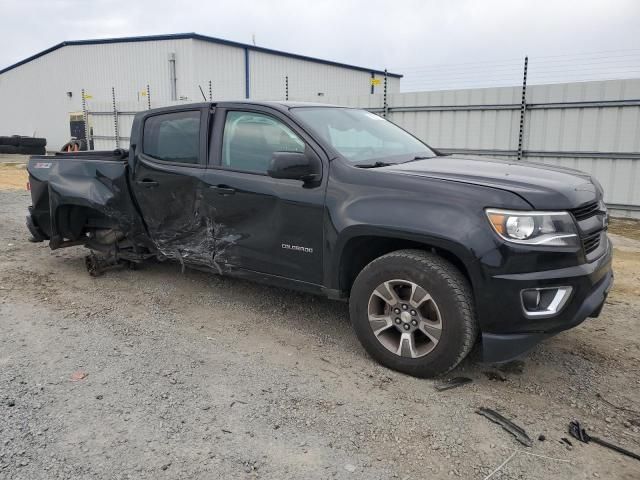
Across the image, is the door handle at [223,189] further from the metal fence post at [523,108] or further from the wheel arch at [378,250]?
the metal fence post at [523,108]

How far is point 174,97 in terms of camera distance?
2536cm

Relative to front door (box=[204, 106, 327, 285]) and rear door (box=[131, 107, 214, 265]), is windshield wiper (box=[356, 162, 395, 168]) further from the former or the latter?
rear door (box=[131, 107, 214, 265])

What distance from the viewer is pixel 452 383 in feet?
11.3

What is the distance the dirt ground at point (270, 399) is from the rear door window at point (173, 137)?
135cm

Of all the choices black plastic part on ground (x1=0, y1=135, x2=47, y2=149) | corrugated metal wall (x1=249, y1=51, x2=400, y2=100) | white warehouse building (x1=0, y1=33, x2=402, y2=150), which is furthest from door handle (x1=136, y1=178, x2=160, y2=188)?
black plastic part on ground (x1=0, y1=135, x2=47, y2=149)

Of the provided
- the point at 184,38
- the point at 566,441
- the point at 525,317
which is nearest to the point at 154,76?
the point at 184,38

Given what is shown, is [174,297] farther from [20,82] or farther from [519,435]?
[20,82]

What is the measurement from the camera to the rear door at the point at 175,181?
15.1 feet

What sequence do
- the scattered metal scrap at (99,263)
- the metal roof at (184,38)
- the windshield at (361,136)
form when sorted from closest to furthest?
the windshield at (361,136), the scattered metal scrap at (99,263), the metal roof at (184,38)

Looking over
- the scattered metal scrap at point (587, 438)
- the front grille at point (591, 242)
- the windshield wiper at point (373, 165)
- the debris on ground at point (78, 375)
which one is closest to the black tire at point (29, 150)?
the debris on ground at point (78, 375)

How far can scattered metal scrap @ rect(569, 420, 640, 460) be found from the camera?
2.70 metres

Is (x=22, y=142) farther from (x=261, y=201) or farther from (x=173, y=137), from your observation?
(x=261, y=201)

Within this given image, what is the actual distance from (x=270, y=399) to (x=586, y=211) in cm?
228

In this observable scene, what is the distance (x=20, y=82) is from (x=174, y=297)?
35.1 m
